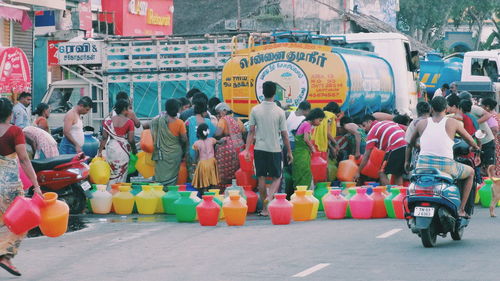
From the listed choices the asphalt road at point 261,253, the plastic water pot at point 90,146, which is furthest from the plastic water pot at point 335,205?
the plastic water pot at point 90,146

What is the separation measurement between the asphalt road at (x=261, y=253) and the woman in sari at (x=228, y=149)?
1833 millimetres

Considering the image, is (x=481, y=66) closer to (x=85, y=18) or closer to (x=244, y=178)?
(x=85, y=18)

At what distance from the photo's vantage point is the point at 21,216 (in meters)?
9.88

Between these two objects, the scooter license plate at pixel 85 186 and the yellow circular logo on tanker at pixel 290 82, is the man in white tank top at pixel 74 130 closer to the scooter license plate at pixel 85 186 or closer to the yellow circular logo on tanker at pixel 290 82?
the scooter license plate at pixel 85 186

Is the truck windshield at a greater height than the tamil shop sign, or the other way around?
the tamil shop sign

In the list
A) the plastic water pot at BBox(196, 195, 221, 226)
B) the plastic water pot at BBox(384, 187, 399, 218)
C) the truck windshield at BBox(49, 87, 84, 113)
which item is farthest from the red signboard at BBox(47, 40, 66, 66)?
the plastic water pot at BBox(384, 187, 399, 218)

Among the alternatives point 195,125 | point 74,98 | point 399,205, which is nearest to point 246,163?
point 195,125

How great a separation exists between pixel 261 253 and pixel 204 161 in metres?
4.75

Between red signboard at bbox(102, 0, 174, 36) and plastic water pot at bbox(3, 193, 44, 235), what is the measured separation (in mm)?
29071

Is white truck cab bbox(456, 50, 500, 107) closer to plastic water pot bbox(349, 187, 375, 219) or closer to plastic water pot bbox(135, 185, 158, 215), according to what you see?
plastic water pot bbox(135, 185, 158, 215)

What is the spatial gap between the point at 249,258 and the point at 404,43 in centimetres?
1475

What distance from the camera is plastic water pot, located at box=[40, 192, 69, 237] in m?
10.5

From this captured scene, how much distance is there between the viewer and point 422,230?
1126 centimetres

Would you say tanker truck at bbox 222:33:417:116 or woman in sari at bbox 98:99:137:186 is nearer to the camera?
woman in sari at bbox 98:99:137:186
